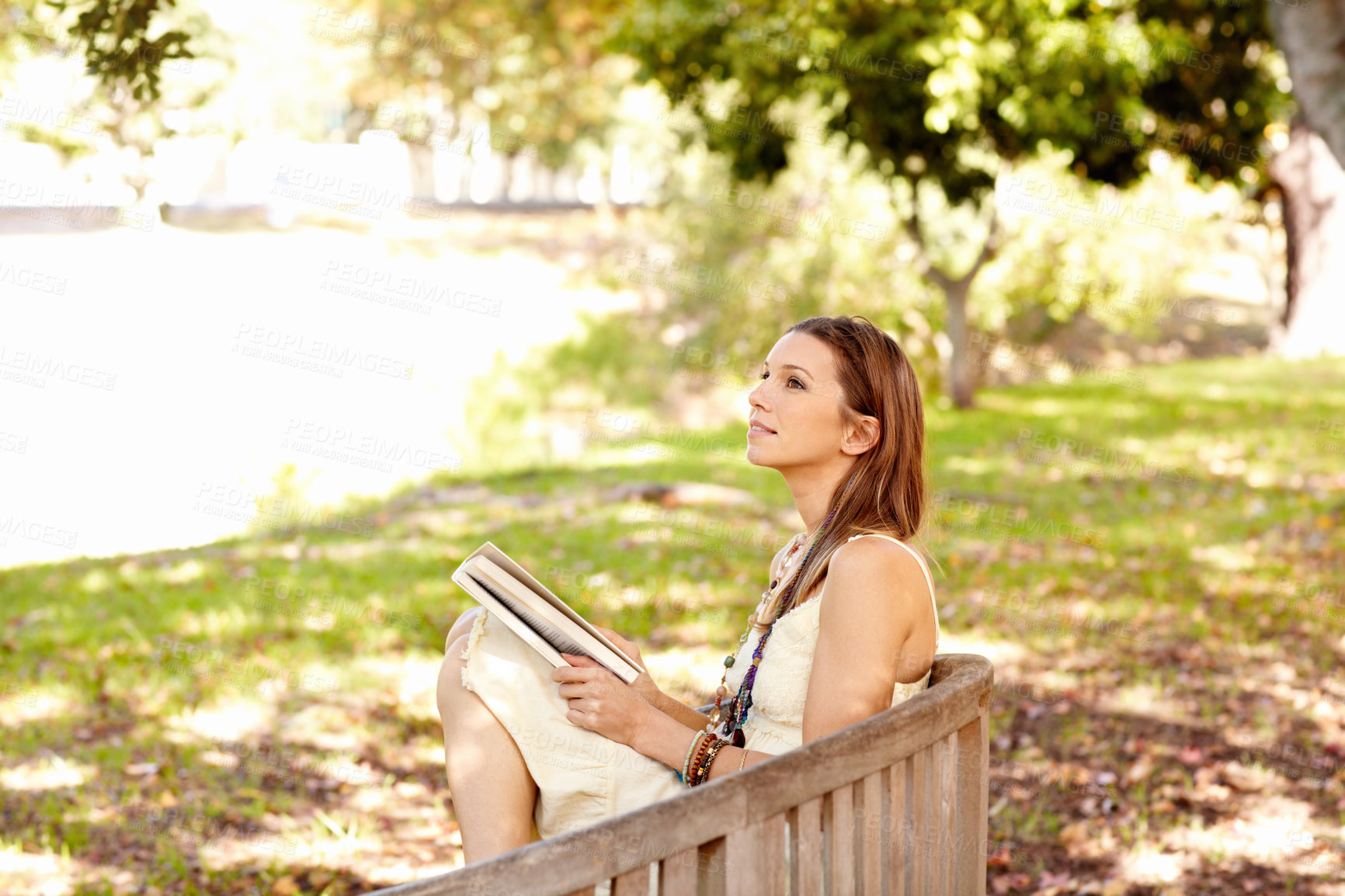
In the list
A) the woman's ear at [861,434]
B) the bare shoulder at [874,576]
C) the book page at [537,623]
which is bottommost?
the book page at [537,623]

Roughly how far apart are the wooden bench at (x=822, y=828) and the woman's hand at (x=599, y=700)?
1.07 ft

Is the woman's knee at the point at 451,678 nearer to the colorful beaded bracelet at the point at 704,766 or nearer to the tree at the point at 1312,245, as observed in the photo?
the colorful beaded bracelet at the point at 704,766

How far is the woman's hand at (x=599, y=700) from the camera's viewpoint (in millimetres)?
2297

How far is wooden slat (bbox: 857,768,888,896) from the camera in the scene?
2.03 metres

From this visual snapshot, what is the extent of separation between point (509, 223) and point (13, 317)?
12.6 meters

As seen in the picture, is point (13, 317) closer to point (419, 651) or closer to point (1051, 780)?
point (419, 651)

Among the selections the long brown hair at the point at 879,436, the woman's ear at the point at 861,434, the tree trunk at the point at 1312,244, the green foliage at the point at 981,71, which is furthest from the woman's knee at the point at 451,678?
the tree trunk at the point at 1312,244

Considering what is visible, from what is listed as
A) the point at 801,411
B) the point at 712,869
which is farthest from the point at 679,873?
the point at 801,411

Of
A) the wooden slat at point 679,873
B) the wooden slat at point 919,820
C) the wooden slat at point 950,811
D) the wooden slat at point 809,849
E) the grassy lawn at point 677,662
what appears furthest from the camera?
the grassy lawn at point 677,662

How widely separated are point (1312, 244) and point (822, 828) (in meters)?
19.6

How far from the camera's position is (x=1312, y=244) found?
18562mm

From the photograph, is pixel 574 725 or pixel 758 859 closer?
pixel 758 859

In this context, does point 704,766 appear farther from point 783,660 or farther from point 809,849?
point 809,849

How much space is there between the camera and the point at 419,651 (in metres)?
6.39
